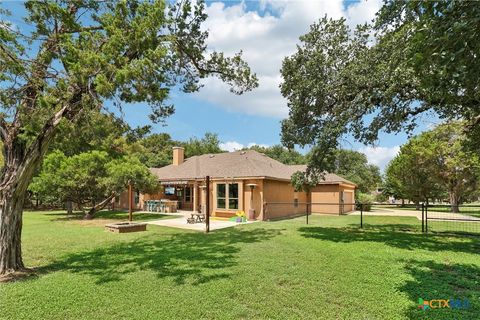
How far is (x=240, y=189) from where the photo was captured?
1781 cm

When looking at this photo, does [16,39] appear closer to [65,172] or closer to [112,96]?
[112,96]

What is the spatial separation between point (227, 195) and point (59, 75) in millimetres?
13067

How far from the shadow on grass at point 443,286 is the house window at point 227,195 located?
468 inches

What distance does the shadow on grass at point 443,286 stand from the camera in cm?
430

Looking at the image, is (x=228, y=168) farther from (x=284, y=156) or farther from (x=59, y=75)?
(x=284, y=156)

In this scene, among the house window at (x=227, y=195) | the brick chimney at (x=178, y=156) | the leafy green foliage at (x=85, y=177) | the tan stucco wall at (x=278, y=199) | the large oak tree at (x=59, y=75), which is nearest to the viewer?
the large oak tree at (x=59, y=75)

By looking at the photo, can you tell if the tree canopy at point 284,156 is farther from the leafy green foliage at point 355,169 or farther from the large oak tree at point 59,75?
the large oak tree at point 59,75

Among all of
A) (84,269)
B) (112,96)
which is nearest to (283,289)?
(84,269)

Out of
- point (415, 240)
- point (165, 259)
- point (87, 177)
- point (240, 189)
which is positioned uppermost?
point (87, 177)

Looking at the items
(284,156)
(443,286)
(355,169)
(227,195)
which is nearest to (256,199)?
(227,195)

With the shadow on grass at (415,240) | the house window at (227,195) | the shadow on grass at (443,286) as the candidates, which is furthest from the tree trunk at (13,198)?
the house window at (227,195)

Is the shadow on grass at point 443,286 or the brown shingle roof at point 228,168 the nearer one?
the shadow on grass at point 443,286

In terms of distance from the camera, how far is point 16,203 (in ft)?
20.8

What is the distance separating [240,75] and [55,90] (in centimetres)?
564
